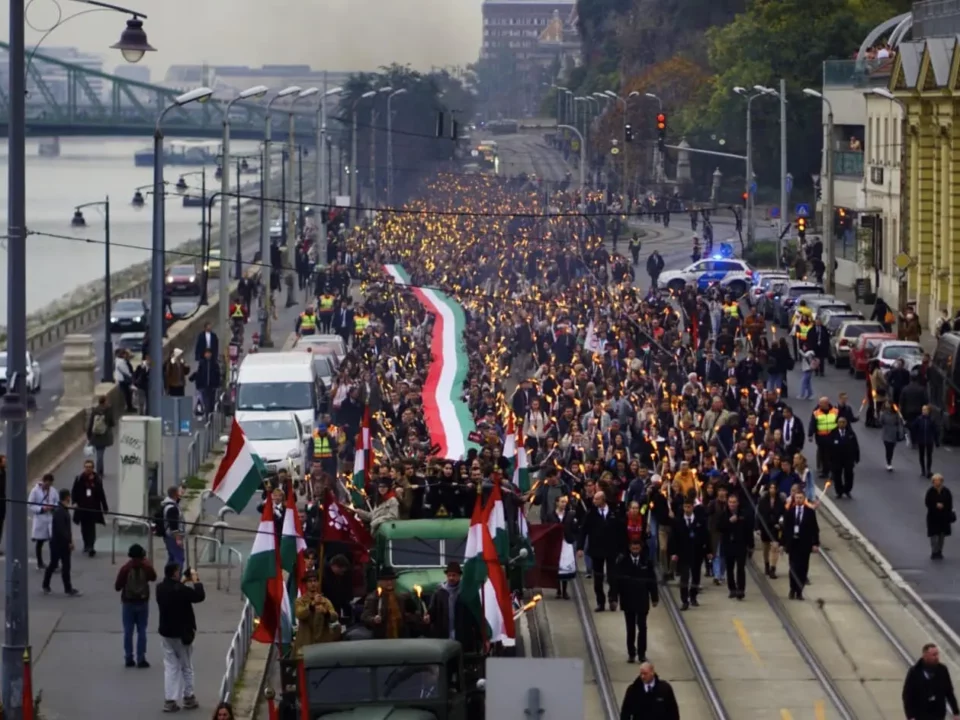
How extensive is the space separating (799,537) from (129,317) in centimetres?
4637

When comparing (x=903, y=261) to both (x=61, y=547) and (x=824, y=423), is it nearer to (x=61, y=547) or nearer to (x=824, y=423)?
(x=824, y=423)

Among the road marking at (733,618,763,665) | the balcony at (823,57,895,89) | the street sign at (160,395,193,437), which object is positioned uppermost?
the balcony at (823,57,895,89)

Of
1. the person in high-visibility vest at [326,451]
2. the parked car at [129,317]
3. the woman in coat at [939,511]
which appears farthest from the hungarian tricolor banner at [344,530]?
the parked car at [129,317]

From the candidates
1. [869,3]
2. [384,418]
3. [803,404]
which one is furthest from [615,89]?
[384,418]

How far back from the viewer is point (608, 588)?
26047 millimetres

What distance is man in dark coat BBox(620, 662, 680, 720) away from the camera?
17031 mm

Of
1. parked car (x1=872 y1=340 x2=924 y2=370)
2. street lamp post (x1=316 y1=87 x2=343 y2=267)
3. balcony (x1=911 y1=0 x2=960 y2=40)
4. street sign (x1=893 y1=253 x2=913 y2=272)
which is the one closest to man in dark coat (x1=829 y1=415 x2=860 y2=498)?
parked car (x1=872 y1=340 x2=924 y2=370)

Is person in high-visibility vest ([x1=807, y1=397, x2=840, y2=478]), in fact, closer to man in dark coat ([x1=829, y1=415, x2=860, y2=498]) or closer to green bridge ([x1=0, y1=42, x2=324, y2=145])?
man in dark coat ([x1=829, y1=415, x2=860, y2=498])

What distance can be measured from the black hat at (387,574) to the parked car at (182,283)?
6118 cm

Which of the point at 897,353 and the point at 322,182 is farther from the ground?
the point at 322,182

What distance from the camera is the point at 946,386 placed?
38.1 meters

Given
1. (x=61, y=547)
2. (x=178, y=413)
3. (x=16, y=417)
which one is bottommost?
(x=61, y=547)

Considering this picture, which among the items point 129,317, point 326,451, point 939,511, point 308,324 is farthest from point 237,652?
point 129,317

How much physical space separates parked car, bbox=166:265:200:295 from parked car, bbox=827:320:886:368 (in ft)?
119
